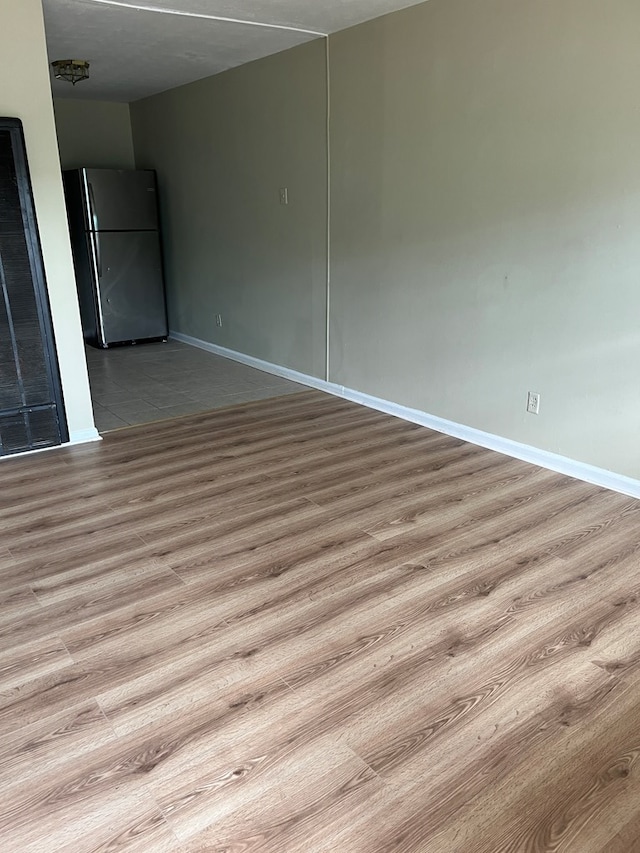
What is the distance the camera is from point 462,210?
3.56 m

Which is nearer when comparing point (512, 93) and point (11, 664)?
Answer: point (11, 664)

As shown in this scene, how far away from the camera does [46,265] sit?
137 inches

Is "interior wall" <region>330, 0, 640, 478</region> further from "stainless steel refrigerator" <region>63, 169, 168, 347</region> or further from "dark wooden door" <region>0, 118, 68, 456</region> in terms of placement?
"stainless steel refrigerator" <region>63, 169, 168, 347</region>

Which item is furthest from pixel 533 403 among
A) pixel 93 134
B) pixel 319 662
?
pixel 93 134

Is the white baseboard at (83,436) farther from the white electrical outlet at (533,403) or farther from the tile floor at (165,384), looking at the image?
the white electrical outlet at (533,403)

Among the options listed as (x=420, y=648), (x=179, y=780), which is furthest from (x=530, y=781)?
(x=179, y=780)

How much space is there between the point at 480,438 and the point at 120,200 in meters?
4.31

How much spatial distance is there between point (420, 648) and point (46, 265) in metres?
2.81

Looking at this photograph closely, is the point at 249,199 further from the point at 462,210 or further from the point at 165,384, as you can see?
the point at 462,210

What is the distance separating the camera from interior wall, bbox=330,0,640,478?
2896mm

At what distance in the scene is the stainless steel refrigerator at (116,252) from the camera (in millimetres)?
6016

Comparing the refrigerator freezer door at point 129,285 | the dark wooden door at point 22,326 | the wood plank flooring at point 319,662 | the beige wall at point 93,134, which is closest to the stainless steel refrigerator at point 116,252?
the refrigerator freezer door at point 129,285

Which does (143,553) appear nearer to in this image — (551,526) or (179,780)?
(179,780)

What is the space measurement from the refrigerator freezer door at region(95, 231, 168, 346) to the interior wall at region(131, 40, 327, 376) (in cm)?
22
